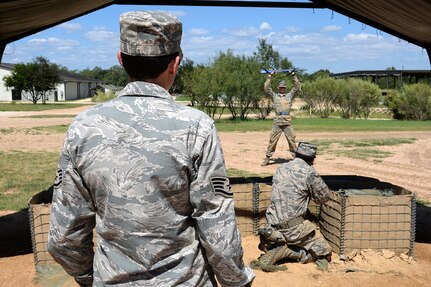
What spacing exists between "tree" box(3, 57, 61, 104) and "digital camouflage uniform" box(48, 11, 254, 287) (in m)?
53.9

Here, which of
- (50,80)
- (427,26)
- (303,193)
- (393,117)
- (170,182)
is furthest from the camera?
(50,80)

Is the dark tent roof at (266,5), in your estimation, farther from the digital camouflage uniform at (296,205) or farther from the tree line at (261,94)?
the tree line at (261,94)

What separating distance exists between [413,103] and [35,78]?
41269 millimetres

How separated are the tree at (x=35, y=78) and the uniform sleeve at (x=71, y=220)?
53720 mm

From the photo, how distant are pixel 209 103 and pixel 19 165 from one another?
51.9ft

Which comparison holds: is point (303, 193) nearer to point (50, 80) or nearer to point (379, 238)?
point (379, 238)

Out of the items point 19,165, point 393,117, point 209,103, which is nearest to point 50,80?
point 209,103

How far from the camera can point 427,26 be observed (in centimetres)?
582

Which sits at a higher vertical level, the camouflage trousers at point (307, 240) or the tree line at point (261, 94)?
the tree line at point (261, 94)

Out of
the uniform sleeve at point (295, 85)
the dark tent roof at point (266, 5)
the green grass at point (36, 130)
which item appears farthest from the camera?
the green grass at point (36, 130)

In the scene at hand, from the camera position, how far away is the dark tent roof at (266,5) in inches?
205

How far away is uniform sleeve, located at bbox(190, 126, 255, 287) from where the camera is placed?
5.10ft

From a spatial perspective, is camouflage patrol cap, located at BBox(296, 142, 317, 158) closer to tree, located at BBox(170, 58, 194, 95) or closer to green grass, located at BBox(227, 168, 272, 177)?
green grass, located at BBox(227, 168, 272, 177)

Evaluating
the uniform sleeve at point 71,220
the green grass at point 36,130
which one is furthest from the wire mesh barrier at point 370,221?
Result: the green grass at point 36,130
